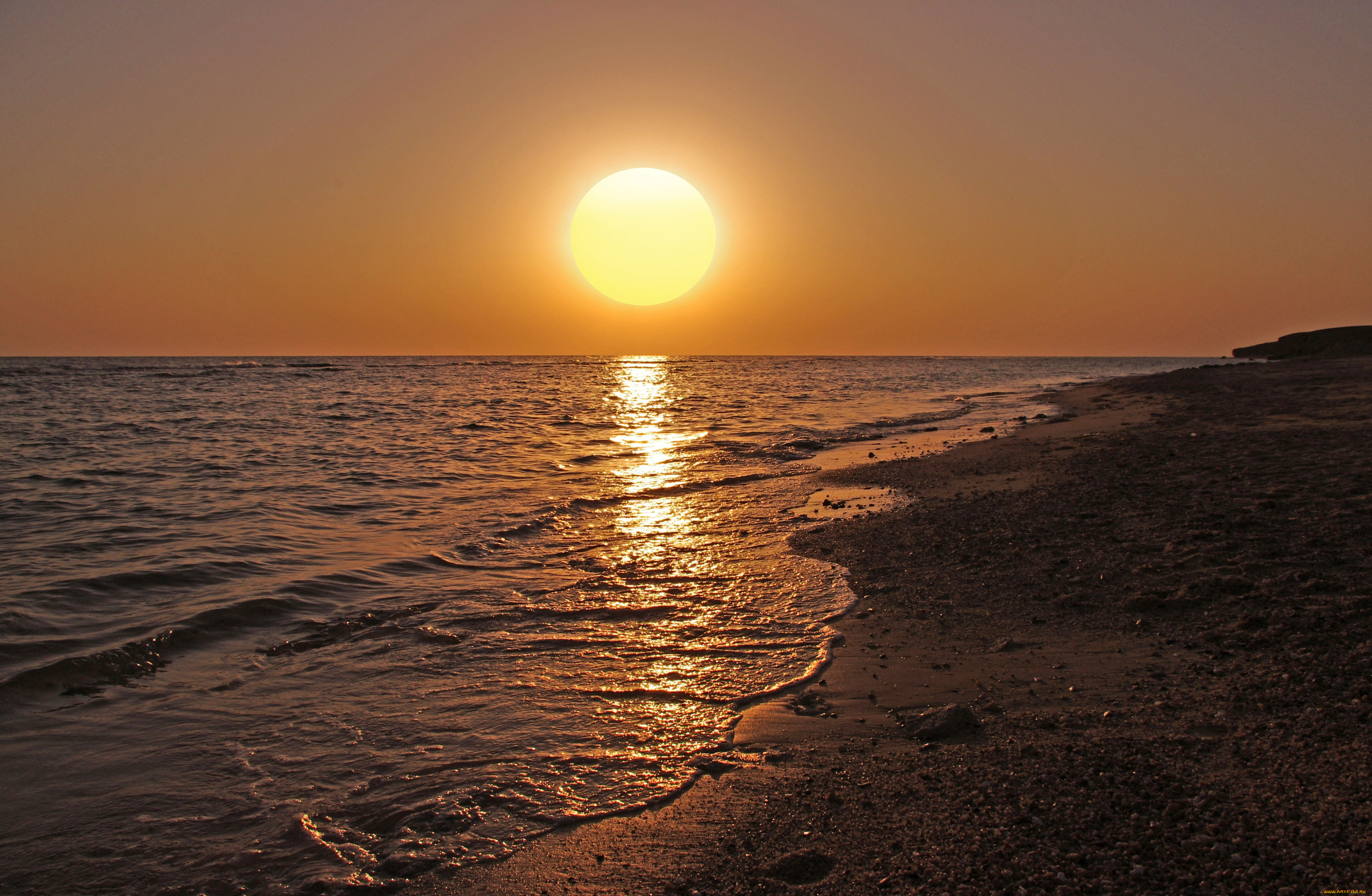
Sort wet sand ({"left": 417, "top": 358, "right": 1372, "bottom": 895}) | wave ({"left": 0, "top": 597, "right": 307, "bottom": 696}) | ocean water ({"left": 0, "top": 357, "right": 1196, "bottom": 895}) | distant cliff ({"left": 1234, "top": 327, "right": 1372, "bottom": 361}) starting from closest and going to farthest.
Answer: wet sand ({"left": 417, "top": 358, "right": 1372, "bottom": 895})
ocean water ({"left": 0, "top": 357, "right": 1196, "bottom": 895})
wave ({"left": 0, "top": 597, "right": 307, "bottom": 696})
distant cliff ({"left": 1234, "top": 327, "right": 1372, "bottom": 361})

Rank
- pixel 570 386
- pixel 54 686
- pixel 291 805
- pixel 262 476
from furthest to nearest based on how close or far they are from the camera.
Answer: pixel 570 386 → pixel 262 476 → pixel 54 686 → pixel 291 805

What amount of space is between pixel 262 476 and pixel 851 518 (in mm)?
13012


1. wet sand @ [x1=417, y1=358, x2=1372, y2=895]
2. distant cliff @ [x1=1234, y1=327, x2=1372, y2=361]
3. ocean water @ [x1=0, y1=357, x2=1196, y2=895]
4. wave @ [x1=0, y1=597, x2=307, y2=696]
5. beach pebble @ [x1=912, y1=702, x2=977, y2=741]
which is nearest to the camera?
wet sand @ [x1=417, y1=358, x2=1372, y2=895]

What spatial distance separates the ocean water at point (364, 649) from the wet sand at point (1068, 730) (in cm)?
49

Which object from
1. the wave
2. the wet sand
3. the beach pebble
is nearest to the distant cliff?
the wet sand

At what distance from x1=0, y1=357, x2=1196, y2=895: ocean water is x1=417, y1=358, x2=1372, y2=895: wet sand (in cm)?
49

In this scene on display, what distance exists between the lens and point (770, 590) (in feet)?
25.6

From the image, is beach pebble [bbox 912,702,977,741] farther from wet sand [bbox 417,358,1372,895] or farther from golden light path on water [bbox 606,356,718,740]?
golden light path on water [bbox 606,356,718,740]

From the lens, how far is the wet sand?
3.16 meters

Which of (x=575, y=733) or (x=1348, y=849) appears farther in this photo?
(x=575, y=733)

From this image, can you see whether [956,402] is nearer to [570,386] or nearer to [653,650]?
[653,650]

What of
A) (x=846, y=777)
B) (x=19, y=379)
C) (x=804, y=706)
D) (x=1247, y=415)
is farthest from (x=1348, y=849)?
(x=19, y=379)

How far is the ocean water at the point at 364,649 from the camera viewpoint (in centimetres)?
389

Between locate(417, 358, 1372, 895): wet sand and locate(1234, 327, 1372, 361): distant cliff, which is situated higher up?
locate(1234, 327, 1372, 361): distant cliff
